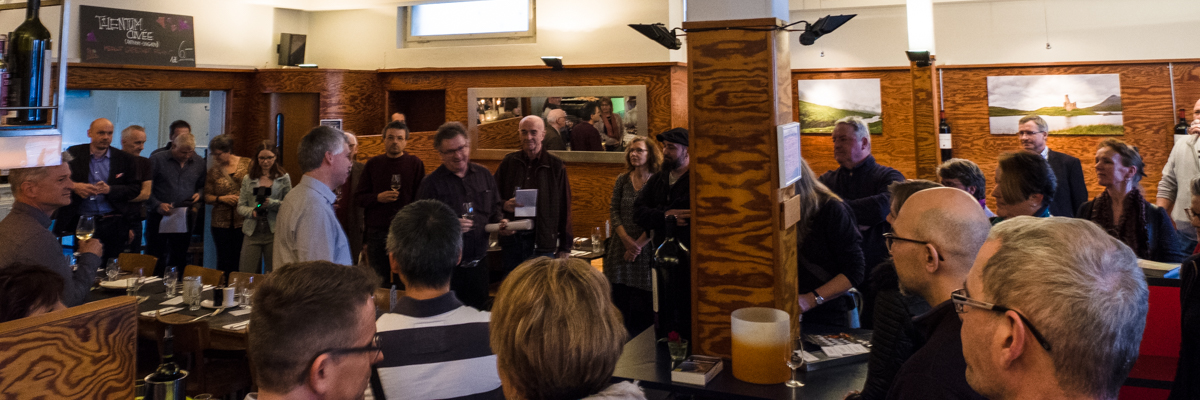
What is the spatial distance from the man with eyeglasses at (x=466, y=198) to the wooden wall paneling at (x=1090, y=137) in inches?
237

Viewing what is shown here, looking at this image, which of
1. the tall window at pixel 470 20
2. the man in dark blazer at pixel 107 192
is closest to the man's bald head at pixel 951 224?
the man in dark blazer at pixel 107 192

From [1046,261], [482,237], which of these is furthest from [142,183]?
[1046,261]

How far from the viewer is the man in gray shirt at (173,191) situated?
20.7 ft

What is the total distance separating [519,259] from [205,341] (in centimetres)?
222

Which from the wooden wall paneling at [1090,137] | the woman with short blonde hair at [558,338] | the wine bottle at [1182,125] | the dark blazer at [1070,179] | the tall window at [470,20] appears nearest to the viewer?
the woman with short blonde hair at [558,338]

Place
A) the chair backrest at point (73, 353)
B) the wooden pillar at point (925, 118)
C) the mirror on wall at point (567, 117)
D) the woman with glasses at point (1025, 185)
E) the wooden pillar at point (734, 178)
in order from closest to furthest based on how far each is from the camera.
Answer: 1. the chair backrest at point (73, 353)
2. the wooden pillar at point (734, 178)
3. the woman with glasses at point (1025, 185)
4. the wooden pillar at point (925, 118)
5. the mirror on wall at point (567, 117)

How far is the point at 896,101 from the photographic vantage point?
28.5 feet

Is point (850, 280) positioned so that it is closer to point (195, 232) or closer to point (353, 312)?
point (353, 312)

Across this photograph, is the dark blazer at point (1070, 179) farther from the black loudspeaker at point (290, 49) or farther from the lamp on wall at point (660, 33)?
the black loudspeaker at point (290, 49)

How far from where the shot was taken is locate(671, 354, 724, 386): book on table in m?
2.44

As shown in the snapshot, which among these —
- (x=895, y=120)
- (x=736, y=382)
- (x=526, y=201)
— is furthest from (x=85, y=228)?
(x=895, y=120)

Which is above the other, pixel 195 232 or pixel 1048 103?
pixel 1048 103

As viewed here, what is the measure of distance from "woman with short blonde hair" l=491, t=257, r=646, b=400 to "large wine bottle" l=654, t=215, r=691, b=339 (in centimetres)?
135

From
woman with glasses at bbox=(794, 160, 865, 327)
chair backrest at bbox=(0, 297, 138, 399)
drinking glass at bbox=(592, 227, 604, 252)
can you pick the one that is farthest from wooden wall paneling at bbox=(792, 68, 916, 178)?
chair backrest at bbox=(0, 297, 138, 399)
